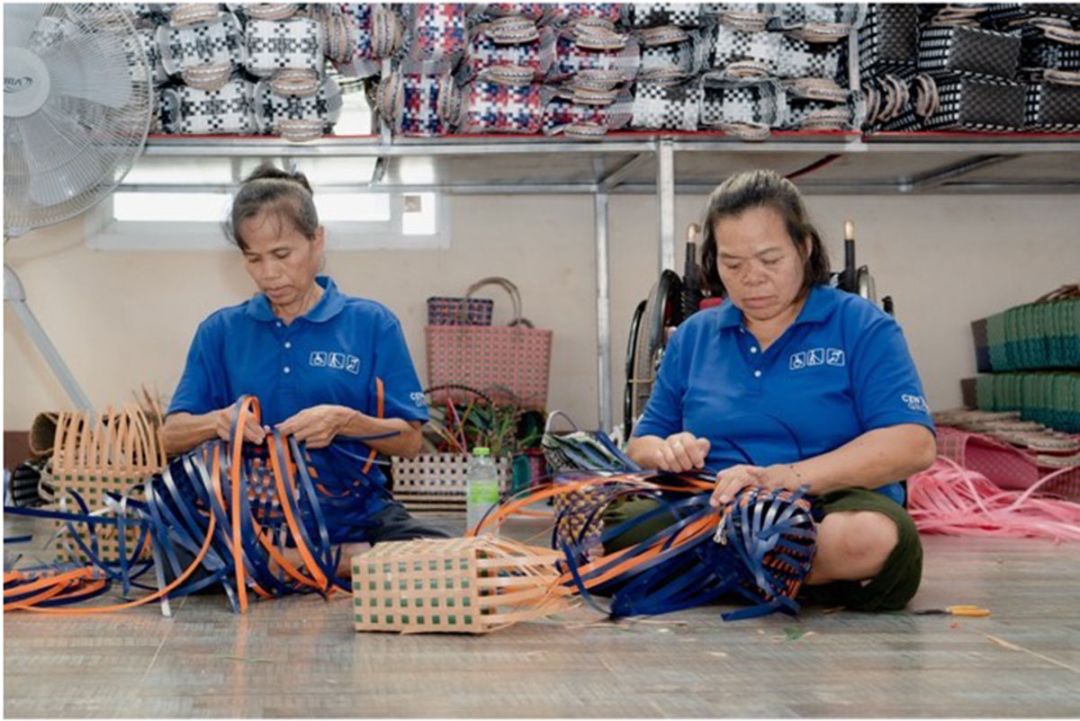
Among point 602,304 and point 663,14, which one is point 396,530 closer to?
point 663,14

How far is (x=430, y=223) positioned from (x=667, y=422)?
143 inches

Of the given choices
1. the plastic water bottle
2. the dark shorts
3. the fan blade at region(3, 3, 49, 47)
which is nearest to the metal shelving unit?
the fan blade at region(3, 3, 49, 47)

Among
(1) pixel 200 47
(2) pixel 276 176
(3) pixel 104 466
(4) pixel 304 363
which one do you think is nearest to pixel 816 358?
(4) pixel 304 363

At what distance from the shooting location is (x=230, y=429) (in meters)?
3.09

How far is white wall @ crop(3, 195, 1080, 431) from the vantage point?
6398 mm

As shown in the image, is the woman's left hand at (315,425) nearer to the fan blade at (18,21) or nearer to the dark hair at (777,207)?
the dark hair at (777,207)

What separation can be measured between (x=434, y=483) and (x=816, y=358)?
277 centimetres

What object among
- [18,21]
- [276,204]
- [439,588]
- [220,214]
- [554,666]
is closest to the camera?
[554,666]

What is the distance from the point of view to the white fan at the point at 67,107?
14.5 feet

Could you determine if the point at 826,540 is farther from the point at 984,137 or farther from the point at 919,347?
the point at 919,347

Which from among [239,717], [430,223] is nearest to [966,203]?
[430,223]

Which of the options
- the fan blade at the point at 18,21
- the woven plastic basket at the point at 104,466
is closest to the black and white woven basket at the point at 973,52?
the fan blade at the point at 18,21

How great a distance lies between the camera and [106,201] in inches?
252

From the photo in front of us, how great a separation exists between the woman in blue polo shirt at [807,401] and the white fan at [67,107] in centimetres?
235
